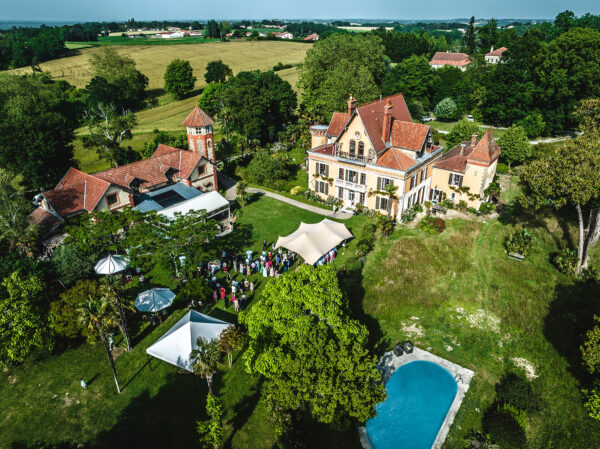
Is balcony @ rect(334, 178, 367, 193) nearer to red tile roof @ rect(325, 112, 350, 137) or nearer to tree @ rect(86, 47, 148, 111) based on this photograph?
red tile roof @ rect(325, 112, 350, 137)

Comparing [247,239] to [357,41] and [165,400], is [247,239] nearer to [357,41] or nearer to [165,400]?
[165,400]

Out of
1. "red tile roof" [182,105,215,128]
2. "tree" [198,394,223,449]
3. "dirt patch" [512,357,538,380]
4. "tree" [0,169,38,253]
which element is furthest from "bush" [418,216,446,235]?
"tree" [0,169,38,253]

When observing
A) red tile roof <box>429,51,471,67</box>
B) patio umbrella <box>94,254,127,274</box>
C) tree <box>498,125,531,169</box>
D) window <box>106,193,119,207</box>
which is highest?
red tile roof <box>429,51,471,67</box>

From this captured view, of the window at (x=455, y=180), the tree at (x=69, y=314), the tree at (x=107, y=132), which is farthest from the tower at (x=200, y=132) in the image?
the window at (x=455, y=180)

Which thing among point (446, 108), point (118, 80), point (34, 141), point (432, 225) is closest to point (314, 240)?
point (432, 225)

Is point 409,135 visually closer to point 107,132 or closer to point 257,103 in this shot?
point 257,103

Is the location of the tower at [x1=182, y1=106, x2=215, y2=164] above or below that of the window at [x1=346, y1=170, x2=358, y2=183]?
above
